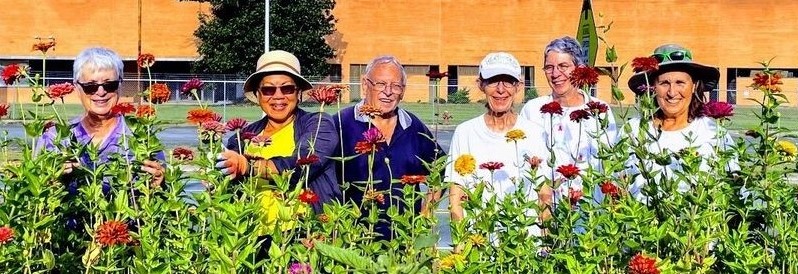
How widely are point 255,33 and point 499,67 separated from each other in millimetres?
40224

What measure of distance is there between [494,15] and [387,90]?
47.0 meters

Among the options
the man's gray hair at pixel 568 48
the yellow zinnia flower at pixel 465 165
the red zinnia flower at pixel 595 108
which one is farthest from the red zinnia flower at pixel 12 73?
the man's gray hair at pixel 568 48

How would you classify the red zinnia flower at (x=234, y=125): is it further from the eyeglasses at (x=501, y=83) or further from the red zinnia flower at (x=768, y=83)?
the eyeglasses at (x=501, y=83)

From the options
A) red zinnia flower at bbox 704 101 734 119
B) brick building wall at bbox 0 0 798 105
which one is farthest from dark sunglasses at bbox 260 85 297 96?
brick building wall at bbox 0 0 798 105

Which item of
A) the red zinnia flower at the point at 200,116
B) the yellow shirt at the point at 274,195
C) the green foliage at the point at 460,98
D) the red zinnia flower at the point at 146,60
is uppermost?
the green foliage at the point at 460,98

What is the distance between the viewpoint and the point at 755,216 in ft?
9.66

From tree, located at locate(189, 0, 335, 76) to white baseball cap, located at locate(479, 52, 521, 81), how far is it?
39076mm

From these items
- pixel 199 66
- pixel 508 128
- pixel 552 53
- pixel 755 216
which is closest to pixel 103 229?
pixel 755 216

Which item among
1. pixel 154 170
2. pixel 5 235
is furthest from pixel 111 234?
pixel 154 170

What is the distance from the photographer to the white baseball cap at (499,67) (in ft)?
13.9

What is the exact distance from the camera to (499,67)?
13.9ft

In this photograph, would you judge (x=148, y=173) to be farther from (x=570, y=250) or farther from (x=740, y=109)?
(x=740, y=109)

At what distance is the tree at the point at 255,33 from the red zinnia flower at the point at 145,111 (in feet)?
132

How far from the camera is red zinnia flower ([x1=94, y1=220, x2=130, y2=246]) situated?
2.42 meters
